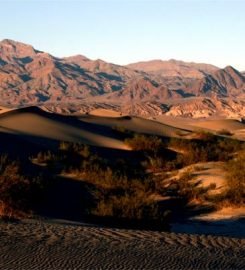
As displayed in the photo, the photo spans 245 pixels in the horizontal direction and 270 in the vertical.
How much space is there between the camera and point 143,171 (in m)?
32.8

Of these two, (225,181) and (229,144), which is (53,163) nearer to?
(225,181)

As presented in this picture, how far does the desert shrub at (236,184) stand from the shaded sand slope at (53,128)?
62.0 feet

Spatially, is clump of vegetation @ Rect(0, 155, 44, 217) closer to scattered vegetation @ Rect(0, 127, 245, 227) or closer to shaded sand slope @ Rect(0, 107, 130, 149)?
scattered vegetation @ Rect(0, 127, 245, 227)

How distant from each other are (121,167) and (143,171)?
1.53 meters

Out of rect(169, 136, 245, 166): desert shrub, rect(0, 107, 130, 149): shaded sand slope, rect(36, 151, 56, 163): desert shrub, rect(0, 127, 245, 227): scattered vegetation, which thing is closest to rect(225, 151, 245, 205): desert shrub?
rect(0, 127, 245, 227): scattered vegetation

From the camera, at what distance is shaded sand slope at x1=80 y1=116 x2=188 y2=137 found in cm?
6114

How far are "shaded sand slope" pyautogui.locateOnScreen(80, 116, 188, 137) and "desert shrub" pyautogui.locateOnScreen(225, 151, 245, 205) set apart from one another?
33.6 meters

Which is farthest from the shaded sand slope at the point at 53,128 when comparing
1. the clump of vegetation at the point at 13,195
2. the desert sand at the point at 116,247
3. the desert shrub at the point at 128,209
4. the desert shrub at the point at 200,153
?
the desert sand at the point at 116,247

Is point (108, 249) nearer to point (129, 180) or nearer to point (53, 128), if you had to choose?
point (129, 180)

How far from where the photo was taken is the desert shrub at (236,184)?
22547 millimetres

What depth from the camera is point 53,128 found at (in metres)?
51.2

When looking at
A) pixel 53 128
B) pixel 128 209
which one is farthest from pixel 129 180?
pixel 53 128

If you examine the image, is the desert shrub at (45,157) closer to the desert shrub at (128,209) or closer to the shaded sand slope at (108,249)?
the desert shrub at (128,209)

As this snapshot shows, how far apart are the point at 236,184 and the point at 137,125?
4034cm
